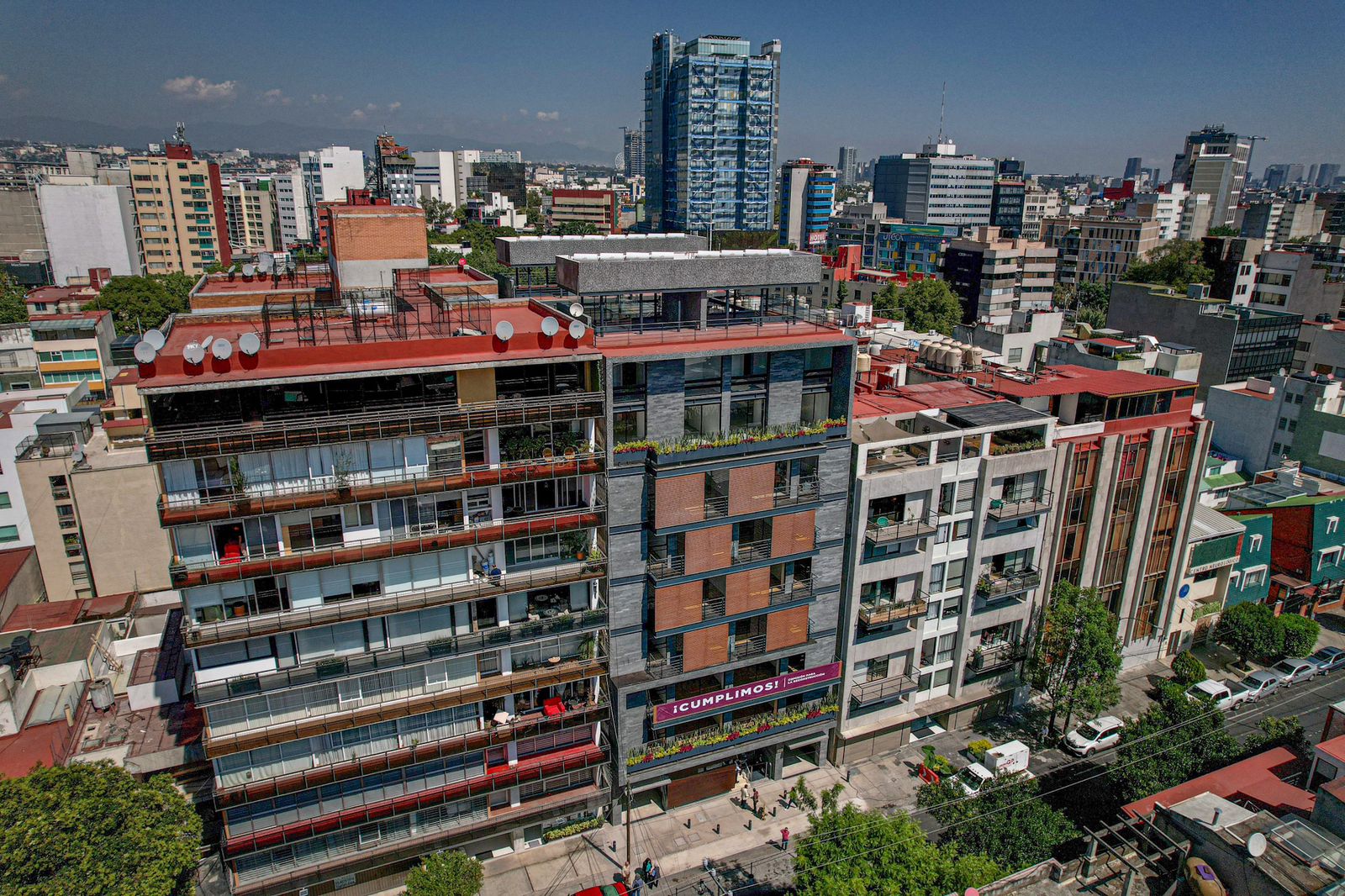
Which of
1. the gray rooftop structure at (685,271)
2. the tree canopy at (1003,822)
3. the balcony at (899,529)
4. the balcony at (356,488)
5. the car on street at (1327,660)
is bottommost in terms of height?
the car on street at (1327,660)

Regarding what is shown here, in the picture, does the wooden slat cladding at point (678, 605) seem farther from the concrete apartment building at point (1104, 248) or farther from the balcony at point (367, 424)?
the concrete apartment building at point (1104, 248)

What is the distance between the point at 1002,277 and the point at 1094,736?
428ft

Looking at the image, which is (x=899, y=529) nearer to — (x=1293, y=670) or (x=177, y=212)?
(x=1293, y=670)

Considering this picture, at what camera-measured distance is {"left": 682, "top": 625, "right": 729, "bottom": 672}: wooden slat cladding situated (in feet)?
143

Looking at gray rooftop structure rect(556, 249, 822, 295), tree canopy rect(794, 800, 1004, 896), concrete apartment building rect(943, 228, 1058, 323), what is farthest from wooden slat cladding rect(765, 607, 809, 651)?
concrete apartment building rect(943, 228, 1058, 323)

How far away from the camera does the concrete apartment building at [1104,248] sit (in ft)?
606

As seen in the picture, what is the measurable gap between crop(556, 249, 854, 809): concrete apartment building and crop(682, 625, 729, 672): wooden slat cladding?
0.26ft

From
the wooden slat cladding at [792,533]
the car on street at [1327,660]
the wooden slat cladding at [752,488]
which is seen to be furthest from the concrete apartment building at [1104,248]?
the wooden slat cladding at [752,488]

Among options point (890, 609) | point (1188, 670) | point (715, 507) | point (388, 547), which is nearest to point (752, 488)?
point (715, 507)

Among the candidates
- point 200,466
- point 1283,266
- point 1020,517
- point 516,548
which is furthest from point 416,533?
point 1283,266

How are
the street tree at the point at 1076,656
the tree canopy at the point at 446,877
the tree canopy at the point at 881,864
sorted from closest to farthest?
the tree canopy at the point at 881,864
the tree canopy at the point at 446,877
the street tree at the point at 1076,656

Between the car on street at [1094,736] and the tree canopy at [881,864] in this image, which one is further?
the car on street at [1094,736]

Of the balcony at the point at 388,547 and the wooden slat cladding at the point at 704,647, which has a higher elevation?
the balcony at the point at 388,547

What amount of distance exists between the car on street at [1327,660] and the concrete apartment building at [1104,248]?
142626mm
